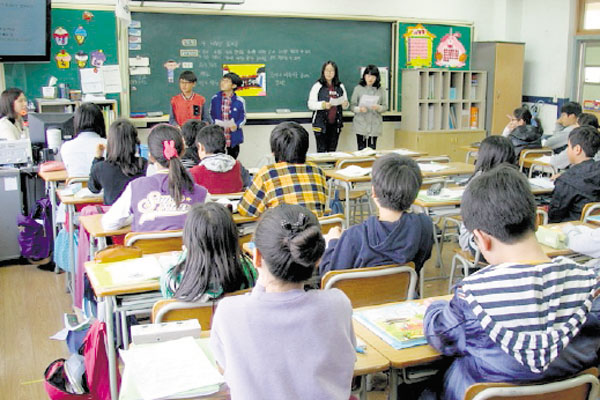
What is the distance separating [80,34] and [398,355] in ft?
21.0

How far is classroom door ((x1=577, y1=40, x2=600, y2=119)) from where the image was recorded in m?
8.70

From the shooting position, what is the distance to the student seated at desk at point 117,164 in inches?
160

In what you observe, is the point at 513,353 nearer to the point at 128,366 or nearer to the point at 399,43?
the point at 128,366

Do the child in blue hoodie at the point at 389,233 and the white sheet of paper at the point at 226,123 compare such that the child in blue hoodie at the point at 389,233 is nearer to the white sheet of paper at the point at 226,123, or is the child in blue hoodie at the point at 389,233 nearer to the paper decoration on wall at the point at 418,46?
the white sheet of paper at the point at 226,123

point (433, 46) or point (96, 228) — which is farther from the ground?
point (433, 46)

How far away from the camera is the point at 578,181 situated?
4371 millimetres

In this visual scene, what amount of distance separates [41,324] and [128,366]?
260cm

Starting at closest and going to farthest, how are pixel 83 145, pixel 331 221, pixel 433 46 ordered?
pixel 331 221
pixel 83 145
pixel 433 46

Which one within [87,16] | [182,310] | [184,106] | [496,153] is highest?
[87,16]

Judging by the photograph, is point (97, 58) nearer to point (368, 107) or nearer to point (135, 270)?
point (368, 107)

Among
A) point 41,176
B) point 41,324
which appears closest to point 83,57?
point 41,176

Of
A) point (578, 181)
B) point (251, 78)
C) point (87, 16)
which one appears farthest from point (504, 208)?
point (251, 78)

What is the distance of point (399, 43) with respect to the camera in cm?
900

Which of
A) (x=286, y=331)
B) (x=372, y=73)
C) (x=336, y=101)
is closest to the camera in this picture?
(x=286, y=331)
